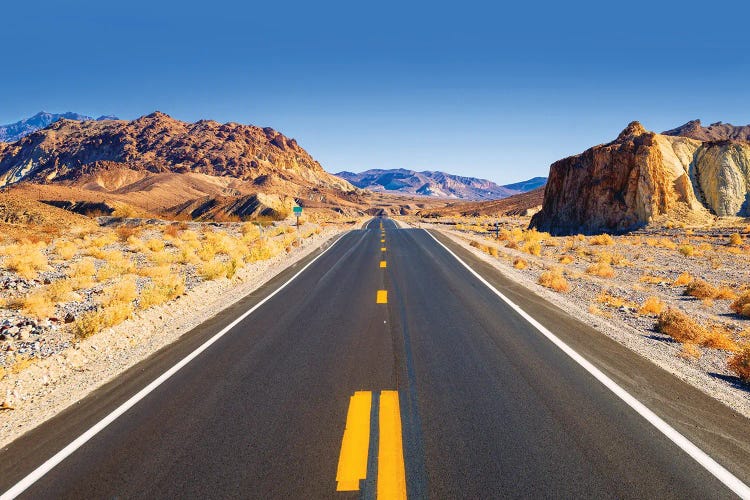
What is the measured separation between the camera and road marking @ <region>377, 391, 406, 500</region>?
316 centimetres

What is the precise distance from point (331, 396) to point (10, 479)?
3.09 m

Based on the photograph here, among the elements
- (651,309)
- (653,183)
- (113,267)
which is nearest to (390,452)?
(651,309)

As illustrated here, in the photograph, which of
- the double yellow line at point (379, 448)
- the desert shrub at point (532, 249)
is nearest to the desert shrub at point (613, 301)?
the double yellow line at point (379, 448)

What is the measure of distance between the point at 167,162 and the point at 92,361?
470 ft

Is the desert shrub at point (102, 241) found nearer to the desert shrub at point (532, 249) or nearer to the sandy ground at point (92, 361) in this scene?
the sandy ground at point (92, 361)

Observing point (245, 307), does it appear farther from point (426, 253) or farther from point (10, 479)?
point (426, 253)

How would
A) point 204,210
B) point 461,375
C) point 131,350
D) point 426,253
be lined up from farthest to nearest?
point 204,210 → point 426,253 → point 131,350 → point 461,375

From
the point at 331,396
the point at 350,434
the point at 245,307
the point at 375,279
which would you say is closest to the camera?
the point at 350,434

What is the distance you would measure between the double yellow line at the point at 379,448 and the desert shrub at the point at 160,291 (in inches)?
275

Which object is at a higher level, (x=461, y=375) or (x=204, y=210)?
(x=204, y=210)

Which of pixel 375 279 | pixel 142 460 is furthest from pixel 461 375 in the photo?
pixel 375 279

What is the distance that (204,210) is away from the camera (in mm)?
67438

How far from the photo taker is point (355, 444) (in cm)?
377

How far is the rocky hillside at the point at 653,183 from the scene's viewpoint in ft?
109
